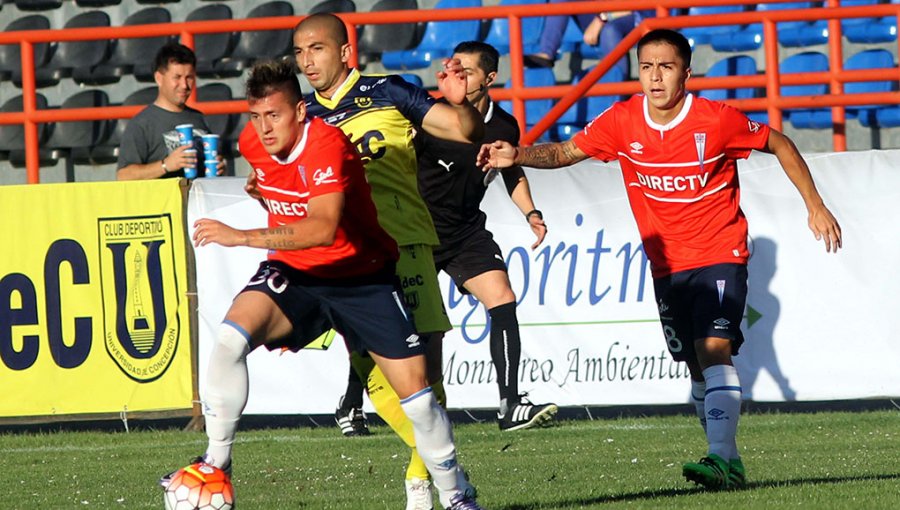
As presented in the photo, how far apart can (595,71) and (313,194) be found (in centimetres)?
697

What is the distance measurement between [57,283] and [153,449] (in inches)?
66.0

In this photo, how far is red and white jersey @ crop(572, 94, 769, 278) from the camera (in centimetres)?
698

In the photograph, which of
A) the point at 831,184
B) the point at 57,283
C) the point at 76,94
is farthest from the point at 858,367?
the point at 76,94

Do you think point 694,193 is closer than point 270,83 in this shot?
No

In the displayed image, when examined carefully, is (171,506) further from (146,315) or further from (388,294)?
(146,315)

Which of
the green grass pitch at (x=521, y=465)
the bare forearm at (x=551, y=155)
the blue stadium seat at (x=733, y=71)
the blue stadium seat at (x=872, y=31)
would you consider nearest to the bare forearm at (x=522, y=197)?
the green grass pitch at (x=521, y=465)

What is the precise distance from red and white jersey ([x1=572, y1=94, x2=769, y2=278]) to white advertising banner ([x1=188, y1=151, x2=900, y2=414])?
3.09 meters

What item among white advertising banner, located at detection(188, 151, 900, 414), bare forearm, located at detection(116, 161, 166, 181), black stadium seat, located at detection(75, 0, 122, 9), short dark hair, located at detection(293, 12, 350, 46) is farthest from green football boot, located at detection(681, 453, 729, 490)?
black stadium seat, located at detection(75, 0, 122, 9)

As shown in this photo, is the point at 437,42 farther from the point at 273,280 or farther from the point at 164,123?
the point at 273,280

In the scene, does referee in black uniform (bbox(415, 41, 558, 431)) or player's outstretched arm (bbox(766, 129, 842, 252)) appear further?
referee in black uniform (bbox(415, 41, 558, 431))

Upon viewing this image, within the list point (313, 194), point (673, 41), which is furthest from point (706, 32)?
point (313, 194)

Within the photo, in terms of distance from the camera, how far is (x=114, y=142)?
15.7m

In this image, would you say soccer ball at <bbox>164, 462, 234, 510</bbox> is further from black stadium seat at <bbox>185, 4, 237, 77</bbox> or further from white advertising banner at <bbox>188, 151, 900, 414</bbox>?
black stadium seat at <bbox>185, 4, 237, 77</bbox>

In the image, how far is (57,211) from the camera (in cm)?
1051
